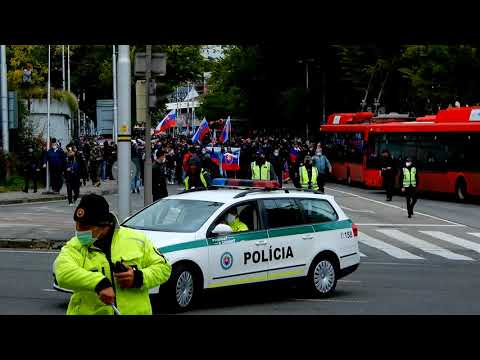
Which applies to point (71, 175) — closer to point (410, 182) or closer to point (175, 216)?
point (410, 182)

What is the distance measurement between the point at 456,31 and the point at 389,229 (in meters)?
20.6

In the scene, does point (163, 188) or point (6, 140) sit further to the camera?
point (6, 140)

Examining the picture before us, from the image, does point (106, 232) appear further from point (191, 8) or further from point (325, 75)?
point (325, 75)

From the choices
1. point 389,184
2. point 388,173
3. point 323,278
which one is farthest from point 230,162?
point 323,278

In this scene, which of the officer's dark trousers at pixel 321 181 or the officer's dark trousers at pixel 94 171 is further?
the officer's dark trousers at pixel 94 171

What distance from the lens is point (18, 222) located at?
968 inches

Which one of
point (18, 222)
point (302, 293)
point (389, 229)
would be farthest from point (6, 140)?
point (302, 293)

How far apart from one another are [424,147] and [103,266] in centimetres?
3365

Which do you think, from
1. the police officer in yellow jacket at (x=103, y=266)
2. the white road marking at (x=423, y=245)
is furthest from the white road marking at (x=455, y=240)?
the police officer in yellow jacket at (x=103, y=266)

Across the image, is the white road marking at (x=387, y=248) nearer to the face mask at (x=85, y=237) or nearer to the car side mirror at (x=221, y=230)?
the car side mirror at (x=221, y=230)

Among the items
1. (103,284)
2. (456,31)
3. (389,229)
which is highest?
(456,31)

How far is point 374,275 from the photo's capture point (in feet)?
56.2

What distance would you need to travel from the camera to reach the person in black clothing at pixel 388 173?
3600 centimetres

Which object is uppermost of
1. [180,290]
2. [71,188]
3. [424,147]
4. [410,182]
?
[424,147]
